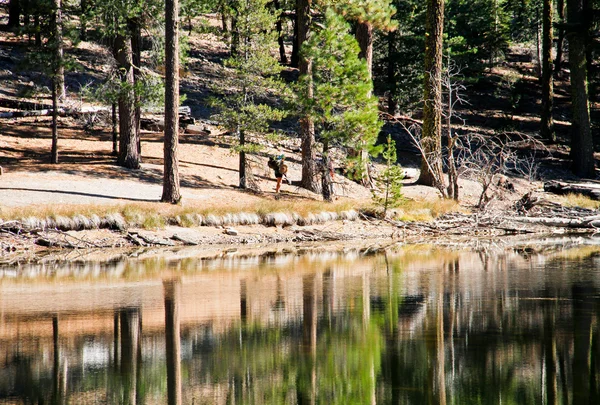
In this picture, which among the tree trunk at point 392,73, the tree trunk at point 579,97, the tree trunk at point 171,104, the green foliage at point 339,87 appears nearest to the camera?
the tree trunk at point 171,104

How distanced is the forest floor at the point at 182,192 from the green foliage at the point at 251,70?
1.76 m

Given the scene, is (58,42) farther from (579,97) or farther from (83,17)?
(579,97)

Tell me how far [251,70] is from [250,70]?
0.04 metres

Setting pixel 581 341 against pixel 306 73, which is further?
pixel 306 73

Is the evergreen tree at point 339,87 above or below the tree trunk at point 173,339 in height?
above

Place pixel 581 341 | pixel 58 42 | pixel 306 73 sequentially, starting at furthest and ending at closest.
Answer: pixel 306 73, pixel 58 42, pixel 581 341

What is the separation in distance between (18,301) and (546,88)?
34855 mm

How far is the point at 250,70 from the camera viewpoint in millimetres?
27641

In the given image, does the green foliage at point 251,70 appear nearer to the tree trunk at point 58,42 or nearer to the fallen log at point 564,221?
the tree trunk at point 58,42

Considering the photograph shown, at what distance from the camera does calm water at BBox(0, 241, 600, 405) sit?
7848mm

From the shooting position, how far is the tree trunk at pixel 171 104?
24016mm

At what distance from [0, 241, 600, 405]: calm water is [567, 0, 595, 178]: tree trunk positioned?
21471mm

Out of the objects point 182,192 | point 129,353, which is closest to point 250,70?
point 182,192

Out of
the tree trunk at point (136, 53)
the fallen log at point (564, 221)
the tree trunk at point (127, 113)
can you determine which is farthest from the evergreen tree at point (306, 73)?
the fallen log at point (564, 221)
